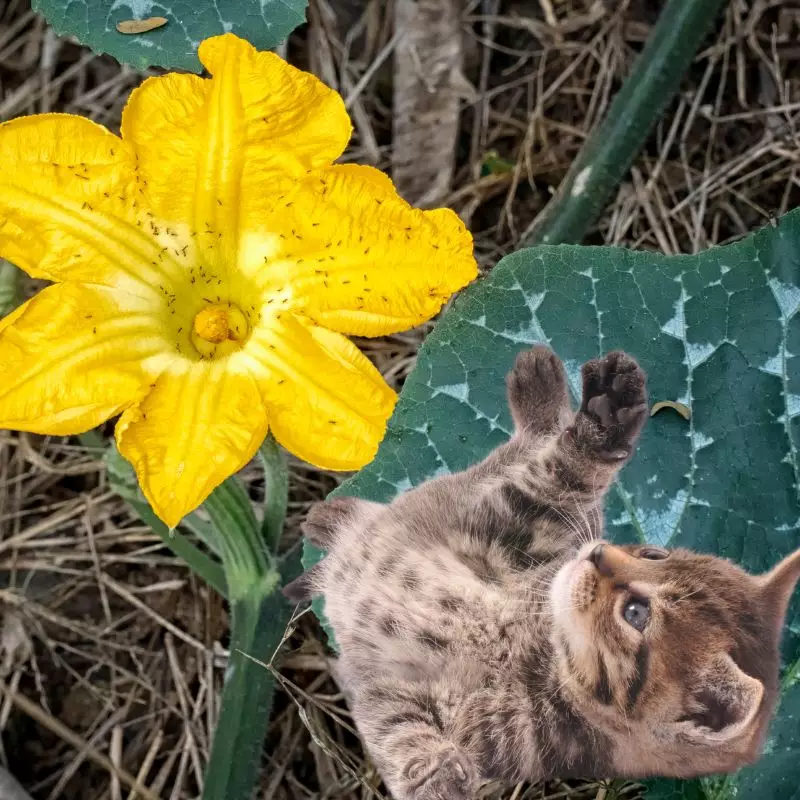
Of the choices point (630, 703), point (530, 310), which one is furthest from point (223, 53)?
point (630, 703)

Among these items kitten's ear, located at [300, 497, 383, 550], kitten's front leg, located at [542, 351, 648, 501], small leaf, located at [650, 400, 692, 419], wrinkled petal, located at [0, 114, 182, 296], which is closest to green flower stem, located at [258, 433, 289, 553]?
kitten's ear, located at [300, 497, 383, 550]

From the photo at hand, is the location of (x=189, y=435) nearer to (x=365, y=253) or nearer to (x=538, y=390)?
(x=365, y=253)

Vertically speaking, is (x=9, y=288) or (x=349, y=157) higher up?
(x=349, y=157)

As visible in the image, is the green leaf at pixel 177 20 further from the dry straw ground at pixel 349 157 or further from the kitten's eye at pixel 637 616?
the kitten's eye at pixel 637 616

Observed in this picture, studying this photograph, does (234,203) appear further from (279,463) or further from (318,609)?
(318,609)

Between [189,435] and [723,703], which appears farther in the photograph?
[189,435]

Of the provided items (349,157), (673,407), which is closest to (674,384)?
(673,407)

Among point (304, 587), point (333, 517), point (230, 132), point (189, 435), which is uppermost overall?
point (230, 132)
